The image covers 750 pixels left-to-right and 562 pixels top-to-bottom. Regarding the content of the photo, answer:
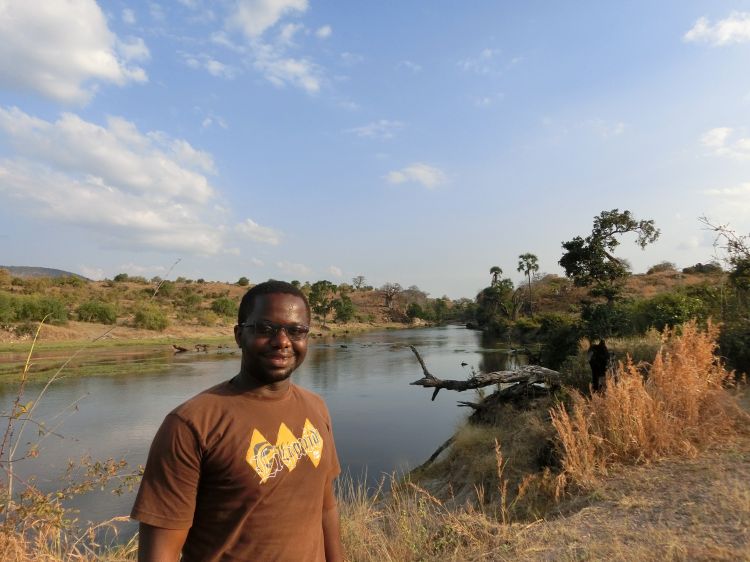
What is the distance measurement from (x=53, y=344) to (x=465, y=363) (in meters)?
27.7

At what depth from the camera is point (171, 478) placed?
157cm

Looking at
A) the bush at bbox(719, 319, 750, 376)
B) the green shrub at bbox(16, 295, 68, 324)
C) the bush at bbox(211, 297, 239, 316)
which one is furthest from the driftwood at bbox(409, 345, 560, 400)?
the bush at bbox(211, 297, 239, 316)

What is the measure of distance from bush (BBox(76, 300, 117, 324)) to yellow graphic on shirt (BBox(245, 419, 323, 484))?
43396 millimetres

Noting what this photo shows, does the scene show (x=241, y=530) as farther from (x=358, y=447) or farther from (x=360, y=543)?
(x=358, y=447)

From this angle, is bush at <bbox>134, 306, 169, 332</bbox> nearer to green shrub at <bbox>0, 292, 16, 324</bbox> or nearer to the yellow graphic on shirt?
green shrub at <bbox>0, 292, 16, 324</bbox>

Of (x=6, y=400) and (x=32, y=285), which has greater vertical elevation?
(x=32, y=285)

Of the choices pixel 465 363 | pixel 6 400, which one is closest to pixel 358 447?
pixel 6 400

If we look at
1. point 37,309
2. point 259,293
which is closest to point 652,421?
point 259,293

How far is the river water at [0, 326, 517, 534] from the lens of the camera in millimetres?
10773

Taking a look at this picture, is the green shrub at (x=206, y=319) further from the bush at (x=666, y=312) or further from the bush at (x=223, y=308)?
the bush at (x=666, y=312)

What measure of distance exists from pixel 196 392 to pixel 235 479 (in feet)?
60.9

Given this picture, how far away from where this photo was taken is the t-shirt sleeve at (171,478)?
1558 mm

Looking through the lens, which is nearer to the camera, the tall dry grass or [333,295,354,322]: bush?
the tall dry grass

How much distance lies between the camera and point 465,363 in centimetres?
2633
